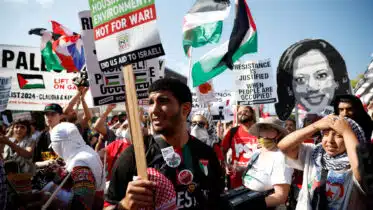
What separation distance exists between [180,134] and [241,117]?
3.32 meters

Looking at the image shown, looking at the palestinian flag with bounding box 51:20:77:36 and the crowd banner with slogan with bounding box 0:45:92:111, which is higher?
the palestinian flag with bounding box 51:20:77:36

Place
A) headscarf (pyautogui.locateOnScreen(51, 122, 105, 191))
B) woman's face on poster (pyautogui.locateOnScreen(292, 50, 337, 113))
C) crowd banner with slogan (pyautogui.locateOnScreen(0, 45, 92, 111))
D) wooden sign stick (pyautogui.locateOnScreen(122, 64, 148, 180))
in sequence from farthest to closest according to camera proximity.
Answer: crowd banner with slogan (pyautogui.locateOnScreen(0, 45, 92, 111))
woman's face on poster (pyautogui.locateOnScreen(292, 50, 337, 113))
headscarf (pyautogui.locateOnScreen(51, 122, 105, 191))
wooden sign stick (pyautogui.locateOnScreen(122, 64, 148, 180))

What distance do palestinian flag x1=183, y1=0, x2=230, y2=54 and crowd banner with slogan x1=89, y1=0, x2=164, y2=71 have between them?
222 inches

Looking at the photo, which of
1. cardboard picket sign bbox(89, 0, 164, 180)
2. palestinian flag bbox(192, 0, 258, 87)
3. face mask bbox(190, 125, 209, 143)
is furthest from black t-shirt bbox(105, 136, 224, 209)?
palestinian flag bbox(192, 0, 258, 87)

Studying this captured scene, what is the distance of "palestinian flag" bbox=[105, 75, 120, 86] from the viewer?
151 inches

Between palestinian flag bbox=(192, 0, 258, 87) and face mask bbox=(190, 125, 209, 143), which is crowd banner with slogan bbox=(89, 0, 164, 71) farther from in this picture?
palestinian flag bbox=(192, 0, 258, 87)

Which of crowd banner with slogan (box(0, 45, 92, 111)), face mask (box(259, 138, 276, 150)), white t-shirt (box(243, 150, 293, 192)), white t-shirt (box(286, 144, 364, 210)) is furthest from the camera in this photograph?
crowd banner with slogan (box(0, 45, 92, 111))

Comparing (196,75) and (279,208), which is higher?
(196,75)

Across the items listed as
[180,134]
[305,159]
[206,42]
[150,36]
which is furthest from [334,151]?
[206,42]

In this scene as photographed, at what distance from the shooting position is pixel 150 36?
2105mm

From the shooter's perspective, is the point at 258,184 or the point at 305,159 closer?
the point at 305,159

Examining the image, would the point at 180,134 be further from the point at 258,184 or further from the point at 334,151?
the point at 258,184

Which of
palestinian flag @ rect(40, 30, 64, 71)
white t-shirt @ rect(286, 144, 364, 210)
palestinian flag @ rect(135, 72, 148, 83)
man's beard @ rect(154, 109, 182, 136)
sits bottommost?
white t-shirt @ rect(286, 144, 364, 210)

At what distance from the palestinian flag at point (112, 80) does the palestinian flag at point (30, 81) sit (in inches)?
192
